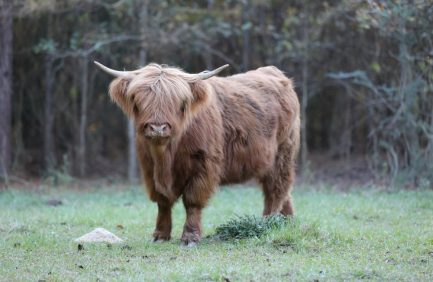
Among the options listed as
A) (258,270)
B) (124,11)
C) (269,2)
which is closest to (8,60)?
(124,11)

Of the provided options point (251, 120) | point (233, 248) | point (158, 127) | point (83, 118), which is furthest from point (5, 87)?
point (233, 248)

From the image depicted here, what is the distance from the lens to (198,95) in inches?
270

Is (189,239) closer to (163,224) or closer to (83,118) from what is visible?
(163,224)

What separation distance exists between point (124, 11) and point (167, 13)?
0.87m

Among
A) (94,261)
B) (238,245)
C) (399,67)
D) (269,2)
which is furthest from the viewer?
(269,2)

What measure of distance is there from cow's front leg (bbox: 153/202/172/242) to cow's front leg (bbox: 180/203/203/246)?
28 cm

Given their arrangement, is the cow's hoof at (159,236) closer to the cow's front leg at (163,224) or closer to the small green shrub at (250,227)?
the cow's front leg at (163,224)

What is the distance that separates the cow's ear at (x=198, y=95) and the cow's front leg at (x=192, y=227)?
36.7 inches

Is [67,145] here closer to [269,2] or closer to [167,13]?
[167,13]

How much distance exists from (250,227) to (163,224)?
89 centimetres

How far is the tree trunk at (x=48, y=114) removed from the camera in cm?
1577

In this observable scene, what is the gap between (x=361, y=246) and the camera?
6.59 m

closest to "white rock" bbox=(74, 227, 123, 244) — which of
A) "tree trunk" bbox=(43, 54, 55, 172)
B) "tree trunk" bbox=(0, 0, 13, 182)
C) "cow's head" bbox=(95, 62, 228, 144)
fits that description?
"cow's head" bbox=(95, 62, 228, 144)

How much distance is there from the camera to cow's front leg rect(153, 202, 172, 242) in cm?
720
